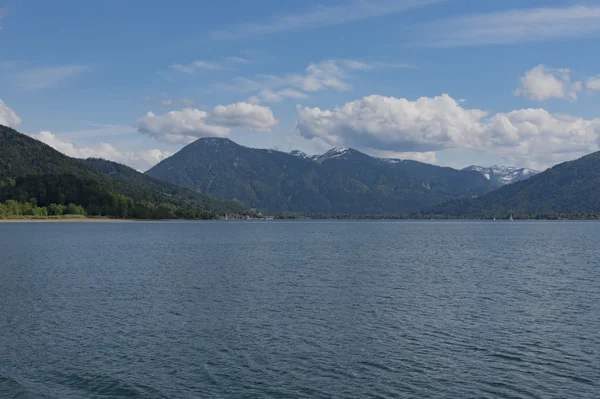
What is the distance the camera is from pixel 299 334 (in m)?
43.6

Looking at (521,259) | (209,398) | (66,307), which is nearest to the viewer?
(209,398)

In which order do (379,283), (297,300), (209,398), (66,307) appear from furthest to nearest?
(379,283)
(297,300)
(66,307)
(209,398)

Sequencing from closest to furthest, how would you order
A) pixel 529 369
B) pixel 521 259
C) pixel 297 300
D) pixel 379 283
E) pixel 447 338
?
pixel 529 369 < pixel 447 338 < pixel 297 300 < pixel 379 283 < pixel 521 259

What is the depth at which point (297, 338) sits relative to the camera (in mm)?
42281

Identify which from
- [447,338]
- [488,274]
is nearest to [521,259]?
[488,274]

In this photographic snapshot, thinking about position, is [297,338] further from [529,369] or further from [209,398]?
[529,369]

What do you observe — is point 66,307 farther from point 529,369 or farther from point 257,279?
point 529,369

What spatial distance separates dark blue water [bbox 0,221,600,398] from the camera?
31.9m

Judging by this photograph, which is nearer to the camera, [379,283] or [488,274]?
[379,283]

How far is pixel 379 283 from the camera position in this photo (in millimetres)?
72750

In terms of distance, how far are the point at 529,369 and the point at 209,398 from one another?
19.8 meters

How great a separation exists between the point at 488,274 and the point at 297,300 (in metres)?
38.1

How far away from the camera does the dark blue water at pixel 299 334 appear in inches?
1257

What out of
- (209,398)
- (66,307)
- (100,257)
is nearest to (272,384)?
(209,398)
